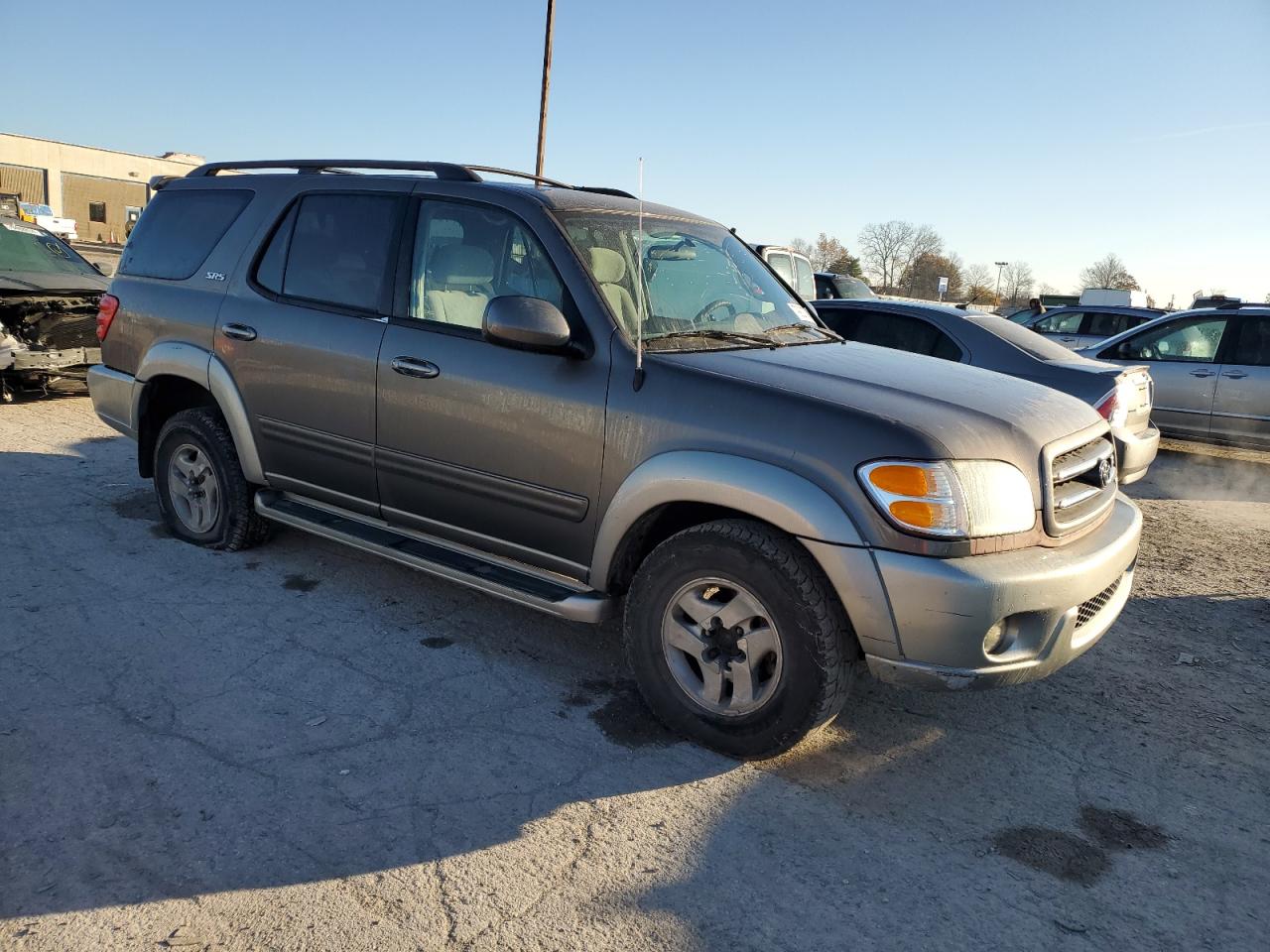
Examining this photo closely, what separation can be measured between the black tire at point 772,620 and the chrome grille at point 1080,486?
31.3 inches

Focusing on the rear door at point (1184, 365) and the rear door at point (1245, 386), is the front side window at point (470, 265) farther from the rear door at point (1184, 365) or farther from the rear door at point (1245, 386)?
the rear door at point (1245, 386)

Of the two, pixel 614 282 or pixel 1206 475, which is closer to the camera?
pixel 614 282

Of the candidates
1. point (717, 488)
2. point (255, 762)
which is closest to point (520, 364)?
point (717, 488)

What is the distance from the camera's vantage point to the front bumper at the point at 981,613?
2791mm

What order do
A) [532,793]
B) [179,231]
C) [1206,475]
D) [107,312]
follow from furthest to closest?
[1206,475], [107,312], [179,231], [532,793]

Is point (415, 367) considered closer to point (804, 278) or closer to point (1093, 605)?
point (1093, 605)

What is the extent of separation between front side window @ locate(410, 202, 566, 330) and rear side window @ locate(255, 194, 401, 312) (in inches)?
8.3

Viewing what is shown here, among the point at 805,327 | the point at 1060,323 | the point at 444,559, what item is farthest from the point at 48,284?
the point at 1060,323

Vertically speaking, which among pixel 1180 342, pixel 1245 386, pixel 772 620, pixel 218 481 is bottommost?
pixel 218 481

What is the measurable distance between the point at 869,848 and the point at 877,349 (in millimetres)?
2312

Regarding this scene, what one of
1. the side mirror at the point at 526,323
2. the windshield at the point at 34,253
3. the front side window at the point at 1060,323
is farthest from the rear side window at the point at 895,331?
the windshield at the point at 34,253

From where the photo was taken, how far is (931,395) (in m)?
3.25

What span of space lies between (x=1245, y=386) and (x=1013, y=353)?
3.67 meters

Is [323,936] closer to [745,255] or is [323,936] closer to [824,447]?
[824,447]
